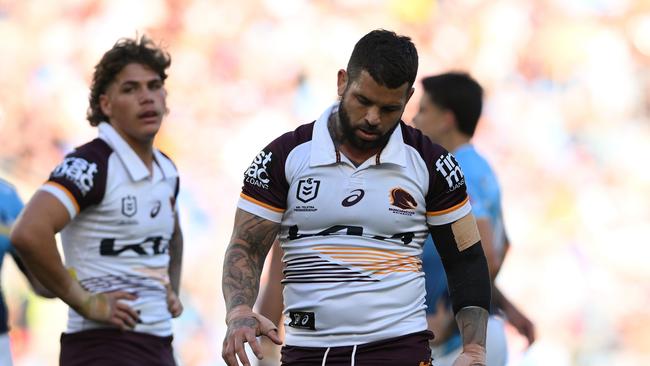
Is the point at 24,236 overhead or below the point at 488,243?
overhead

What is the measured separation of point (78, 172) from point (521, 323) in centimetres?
219

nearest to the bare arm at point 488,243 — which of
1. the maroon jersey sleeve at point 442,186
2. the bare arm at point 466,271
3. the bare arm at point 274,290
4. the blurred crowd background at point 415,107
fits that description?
the bare arm at point 274,290

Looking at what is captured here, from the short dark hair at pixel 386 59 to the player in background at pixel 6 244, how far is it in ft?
6.39

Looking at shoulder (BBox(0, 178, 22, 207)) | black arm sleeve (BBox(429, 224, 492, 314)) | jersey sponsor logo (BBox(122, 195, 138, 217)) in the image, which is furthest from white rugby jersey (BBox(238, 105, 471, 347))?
shoulder (BBox(0, 178, 22, 207))

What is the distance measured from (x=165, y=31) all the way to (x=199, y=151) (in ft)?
3.76

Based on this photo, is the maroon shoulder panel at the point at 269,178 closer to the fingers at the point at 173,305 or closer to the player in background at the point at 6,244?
the player in background at the point at 6,244

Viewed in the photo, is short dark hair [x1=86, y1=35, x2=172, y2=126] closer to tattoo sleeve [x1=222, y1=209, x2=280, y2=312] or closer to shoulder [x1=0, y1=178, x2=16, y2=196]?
shoulder [x1=0, y1=178, x2=16, y2=196]

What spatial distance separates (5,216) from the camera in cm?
532

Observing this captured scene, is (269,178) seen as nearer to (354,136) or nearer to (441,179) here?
(354,136)

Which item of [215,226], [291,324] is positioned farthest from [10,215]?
[215,226]

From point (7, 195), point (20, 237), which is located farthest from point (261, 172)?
point (7, 195)

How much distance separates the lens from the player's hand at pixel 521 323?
5.92 meters

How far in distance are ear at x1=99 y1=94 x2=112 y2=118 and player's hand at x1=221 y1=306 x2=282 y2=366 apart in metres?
2.27

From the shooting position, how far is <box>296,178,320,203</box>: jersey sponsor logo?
3.99 metres
